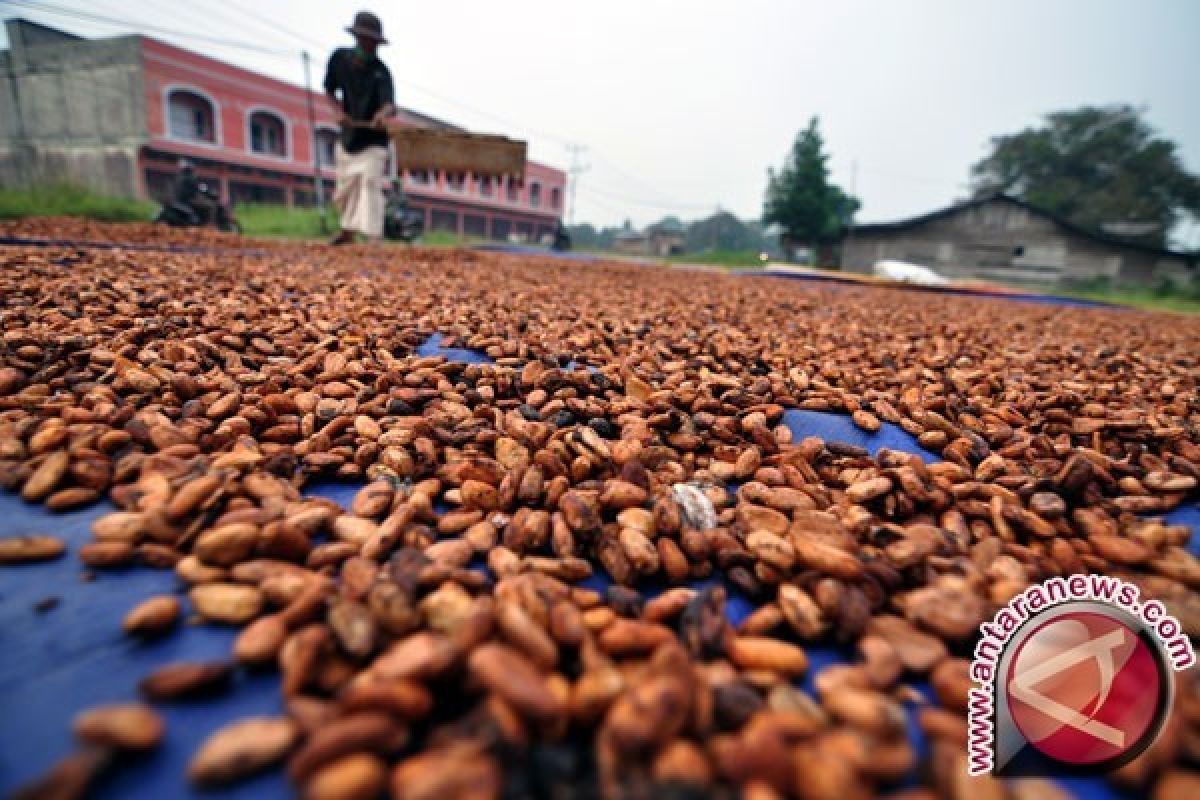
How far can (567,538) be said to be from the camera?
0.82m

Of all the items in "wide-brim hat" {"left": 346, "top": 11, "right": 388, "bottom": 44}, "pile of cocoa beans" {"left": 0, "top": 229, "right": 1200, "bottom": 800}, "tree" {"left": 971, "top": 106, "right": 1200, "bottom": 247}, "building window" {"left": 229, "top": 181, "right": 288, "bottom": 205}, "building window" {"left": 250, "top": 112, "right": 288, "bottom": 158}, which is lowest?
"pile of cocoa beans" {"left": 0, "top": 229, "right": 1200, "bottom": 800}

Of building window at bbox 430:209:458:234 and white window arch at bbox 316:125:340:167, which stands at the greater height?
white window arch at bbox 316:125:340:167

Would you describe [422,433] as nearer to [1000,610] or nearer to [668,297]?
[1000,610]

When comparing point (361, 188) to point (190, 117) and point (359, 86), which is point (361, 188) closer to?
point (359, 86)

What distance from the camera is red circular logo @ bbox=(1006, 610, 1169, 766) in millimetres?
582

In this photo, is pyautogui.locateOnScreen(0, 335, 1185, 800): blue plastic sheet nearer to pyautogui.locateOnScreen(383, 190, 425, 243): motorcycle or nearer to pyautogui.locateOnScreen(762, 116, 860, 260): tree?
pyautogui.locateOnScreen(383, 190, 425, 243): motorcycle

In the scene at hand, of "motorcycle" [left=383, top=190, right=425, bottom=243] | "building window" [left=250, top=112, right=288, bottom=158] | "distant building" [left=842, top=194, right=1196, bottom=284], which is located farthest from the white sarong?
"distant building" [left=842, top=194, right=1196, bottom=284]

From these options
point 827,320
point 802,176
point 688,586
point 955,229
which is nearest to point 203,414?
point 688,586

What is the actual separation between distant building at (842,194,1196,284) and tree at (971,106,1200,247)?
6.47m

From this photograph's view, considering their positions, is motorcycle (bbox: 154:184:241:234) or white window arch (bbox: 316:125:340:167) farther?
white window arch (bbox: 316:125:340:167)

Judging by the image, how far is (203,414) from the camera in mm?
1081

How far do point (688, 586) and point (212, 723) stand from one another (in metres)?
0.54

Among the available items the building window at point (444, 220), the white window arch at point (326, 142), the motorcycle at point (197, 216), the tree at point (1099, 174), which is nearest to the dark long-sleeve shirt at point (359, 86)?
the motorcycle at point (197, 216)

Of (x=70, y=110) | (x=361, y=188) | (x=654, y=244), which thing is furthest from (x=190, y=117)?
(x=654, y=244)
